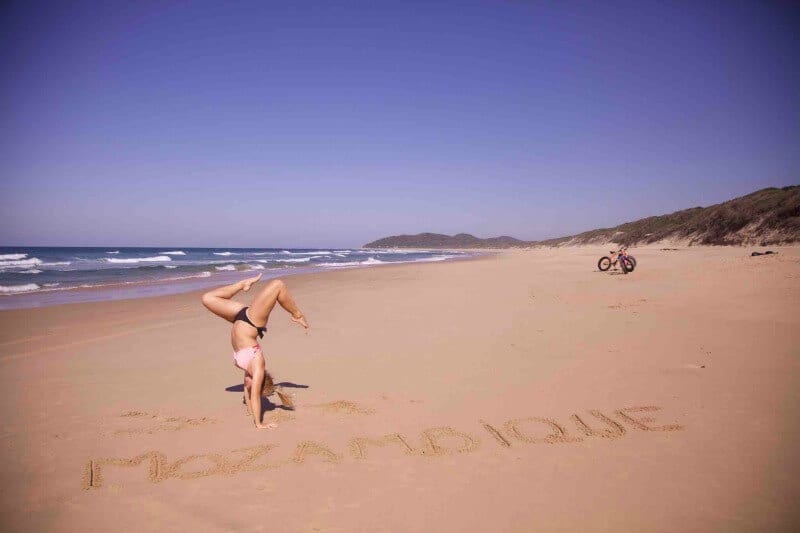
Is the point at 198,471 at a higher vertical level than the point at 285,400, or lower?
lower

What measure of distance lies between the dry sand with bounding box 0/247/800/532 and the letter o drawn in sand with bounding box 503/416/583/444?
0.02 m

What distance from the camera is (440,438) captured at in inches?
165

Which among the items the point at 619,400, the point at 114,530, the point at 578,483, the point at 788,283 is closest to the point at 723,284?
the point at 788,283

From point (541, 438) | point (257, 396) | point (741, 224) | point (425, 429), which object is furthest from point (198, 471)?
point (741, 224)

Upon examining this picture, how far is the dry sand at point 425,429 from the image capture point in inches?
120

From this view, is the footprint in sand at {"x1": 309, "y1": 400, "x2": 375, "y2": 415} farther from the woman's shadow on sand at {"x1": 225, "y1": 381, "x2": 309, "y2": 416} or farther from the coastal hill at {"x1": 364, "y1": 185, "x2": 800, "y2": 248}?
the coastal hill at {"x1": 364, "y1": 185, "x2": 800, "y2": 248}

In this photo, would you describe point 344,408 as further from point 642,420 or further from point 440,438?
point 642,420

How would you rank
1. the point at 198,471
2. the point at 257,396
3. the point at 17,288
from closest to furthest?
the point at 198,471
the point at 257,396
the point at 17,288

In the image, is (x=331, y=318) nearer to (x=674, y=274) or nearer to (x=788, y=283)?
(x=788, y=283)

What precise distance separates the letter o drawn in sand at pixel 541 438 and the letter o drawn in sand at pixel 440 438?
17.3 inches

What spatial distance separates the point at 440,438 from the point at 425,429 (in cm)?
25

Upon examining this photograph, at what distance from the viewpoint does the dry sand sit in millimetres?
3059

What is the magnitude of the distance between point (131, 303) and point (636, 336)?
14205mm

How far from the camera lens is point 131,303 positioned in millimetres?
13688
